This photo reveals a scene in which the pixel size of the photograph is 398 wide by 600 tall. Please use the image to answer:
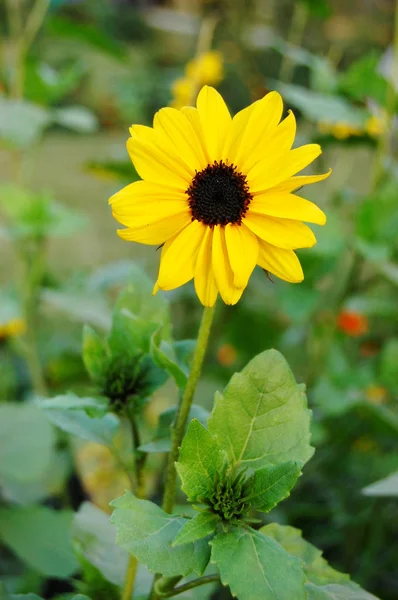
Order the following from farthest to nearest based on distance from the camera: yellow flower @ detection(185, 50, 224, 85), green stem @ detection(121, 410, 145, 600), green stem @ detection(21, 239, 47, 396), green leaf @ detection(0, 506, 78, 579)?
1. yellow flower @ detection(185, 50, 224, 85)
2. green stem @ detection(21, 239, 47, 396)
3. green leaf @ detection(0, 506, 78, 579)
4. green stem @ detection(121, 410, 145, 600)

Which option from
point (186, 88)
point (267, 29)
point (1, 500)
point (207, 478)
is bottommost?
point (1, 500)

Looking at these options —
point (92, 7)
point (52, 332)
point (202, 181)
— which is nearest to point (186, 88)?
point (52, 332)

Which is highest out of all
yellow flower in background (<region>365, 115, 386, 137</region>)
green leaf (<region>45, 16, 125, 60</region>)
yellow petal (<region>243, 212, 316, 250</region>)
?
green leaf (<region>45, 16, 125, 60</region>)

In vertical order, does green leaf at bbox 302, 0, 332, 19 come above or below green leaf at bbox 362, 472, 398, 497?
above

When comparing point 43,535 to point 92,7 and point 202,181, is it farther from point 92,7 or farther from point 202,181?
point 92,7

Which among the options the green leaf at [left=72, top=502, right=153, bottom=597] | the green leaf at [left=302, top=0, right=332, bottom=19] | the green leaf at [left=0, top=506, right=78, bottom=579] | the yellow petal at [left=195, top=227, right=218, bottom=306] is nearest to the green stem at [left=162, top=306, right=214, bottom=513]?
the yellow petal at [left=195, top=227, right=218, bottom=306]

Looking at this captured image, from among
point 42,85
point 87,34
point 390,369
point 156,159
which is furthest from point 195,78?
point 156,159

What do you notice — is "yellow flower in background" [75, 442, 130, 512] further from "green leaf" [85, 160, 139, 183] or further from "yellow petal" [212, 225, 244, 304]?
"yellow petal" [212, 225, 244, 304]
